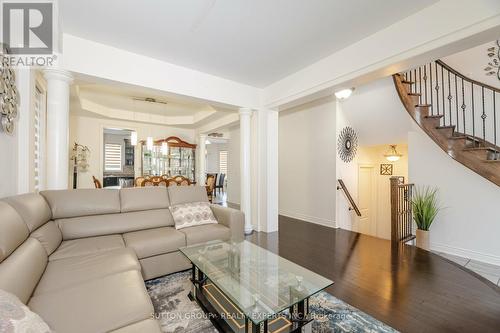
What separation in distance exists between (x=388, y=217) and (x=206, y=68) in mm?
5548

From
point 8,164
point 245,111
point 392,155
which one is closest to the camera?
point 8,164

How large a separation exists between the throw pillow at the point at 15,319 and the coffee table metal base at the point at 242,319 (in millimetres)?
968

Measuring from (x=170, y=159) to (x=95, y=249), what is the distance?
5144 mm

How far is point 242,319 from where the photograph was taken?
157 cm

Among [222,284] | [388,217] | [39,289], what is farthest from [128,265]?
[388,217]

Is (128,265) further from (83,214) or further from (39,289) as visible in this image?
(83,214)

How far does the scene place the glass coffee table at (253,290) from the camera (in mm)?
1396

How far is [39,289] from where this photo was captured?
1.41m

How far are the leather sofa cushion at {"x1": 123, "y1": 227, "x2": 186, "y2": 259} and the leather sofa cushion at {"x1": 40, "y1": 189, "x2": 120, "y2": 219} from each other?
17.5 inches

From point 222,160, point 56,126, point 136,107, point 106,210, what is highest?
point 136,107

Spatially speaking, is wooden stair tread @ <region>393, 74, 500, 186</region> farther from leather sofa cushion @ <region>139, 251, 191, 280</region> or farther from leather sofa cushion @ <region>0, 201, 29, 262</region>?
leather sofa cushion @ <region>0, 201, 29, 262</region>

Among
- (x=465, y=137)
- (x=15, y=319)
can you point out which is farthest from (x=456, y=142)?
(x=15, y=319)

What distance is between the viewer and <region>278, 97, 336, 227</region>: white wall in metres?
4.67

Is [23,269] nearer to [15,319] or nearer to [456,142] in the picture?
[15,319]
